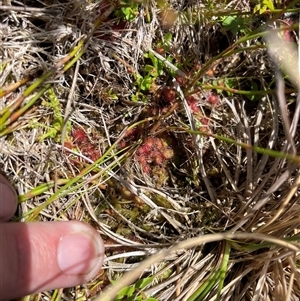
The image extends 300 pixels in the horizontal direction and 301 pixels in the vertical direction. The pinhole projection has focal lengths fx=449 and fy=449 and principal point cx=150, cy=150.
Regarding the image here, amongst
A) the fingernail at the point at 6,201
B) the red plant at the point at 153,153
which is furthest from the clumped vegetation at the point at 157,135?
the fingernail at the point at 6,201

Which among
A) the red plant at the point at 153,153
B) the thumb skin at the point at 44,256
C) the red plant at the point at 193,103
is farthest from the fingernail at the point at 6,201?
the red plant at the point at 193,103

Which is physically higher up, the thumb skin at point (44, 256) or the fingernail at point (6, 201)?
the fingernail at point (6, 201)

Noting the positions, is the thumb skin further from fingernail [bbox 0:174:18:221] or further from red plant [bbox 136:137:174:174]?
red plant [bbox 136:137:174:174]

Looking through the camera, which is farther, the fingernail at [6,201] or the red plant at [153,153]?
the red plant at [153,153]

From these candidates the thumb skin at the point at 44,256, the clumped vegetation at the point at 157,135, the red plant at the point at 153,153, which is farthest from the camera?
the red plant at the point at 153,153

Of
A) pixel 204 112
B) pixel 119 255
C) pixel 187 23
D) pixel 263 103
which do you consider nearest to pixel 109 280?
pixel 119 255

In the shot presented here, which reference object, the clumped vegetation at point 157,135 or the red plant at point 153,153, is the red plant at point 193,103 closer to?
the clumped vegetation at point 157,135

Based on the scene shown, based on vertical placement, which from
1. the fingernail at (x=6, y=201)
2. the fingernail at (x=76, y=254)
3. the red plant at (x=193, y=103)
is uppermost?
the red plant at (x=193, y=103)

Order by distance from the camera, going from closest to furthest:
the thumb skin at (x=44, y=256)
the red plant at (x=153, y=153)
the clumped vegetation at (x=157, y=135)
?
the thumb skin at (x=44, y=256), the clumped vegetation at (x=157, y=135), the red plant at (x=153, y=153)
